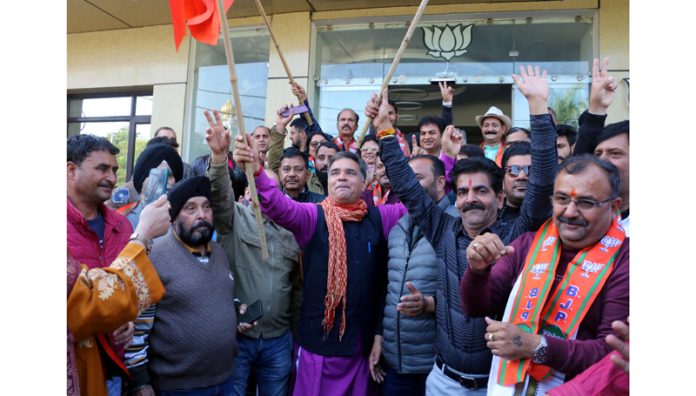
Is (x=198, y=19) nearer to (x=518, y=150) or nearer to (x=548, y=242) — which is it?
(x=518, y=150)

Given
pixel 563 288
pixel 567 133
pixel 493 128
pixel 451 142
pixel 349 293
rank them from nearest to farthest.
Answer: pixel 563 288, pixel 349 293, pixel 567 133, pixel 451 142, pixel 493 128

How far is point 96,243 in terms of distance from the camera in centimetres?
243

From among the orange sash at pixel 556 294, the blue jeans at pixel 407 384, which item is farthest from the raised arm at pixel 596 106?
the blue jeans at pixel 407 384

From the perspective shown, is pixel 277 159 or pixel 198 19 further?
pixel 277 159

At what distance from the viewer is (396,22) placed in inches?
296

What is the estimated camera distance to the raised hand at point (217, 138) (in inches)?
111

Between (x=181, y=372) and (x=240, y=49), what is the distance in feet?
21.0

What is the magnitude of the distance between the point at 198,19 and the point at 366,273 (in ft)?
5.58

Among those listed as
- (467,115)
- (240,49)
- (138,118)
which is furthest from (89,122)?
(467,115)

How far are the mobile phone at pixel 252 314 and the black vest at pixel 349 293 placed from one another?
28 centimetres

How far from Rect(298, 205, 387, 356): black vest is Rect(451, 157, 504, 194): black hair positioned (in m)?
0.77

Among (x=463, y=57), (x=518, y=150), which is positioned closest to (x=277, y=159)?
(x=518, y=150)

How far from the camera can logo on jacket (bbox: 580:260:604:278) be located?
1.76 metres

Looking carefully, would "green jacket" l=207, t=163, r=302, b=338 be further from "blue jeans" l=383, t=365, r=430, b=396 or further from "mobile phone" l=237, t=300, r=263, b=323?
"blue jeans" l=383, t=365, r=430, b=396
